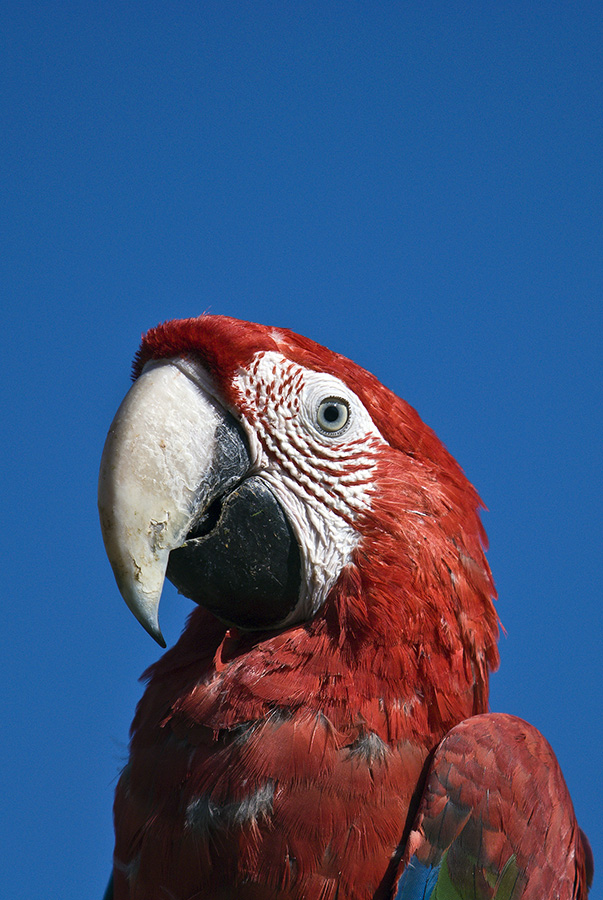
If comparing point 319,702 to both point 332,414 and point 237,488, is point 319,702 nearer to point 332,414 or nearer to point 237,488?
point 237,488

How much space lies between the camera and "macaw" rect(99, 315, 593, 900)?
1.74m

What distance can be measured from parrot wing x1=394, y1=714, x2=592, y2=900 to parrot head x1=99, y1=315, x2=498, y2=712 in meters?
0.25

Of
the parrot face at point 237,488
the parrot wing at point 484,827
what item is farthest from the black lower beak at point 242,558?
the parrot wing at point 484,827

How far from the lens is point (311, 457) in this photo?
80.7 inches

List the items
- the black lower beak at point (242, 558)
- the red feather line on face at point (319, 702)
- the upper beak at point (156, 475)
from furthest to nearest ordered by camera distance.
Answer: the black lower beak at point (242, 558) → the upper beak at point (156, 475) → the red feather line on face at point (319, 702)

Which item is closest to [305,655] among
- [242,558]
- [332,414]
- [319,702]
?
[319,702]

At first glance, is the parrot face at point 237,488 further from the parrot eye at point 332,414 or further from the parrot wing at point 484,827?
the parrot wing at point 484,827

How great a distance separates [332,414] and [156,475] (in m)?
0.51

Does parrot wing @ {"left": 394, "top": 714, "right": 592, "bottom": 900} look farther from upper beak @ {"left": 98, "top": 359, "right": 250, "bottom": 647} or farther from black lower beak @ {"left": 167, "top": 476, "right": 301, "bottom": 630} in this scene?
upper beak @ {"left": 98, "top": 359, "right": 250, "bottom": 647}

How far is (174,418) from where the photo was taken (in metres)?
1.92

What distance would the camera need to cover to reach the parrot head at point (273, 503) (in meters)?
1.86

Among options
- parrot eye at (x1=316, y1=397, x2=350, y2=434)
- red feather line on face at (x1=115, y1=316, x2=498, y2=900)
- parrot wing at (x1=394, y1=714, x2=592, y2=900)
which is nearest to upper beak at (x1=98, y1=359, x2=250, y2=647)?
red feather line on face at (x1=115, y1=316, x2=498, y2=900)

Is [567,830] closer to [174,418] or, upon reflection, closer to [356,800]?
[356,800]

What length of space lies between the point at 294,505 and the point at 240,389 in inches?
12.7
